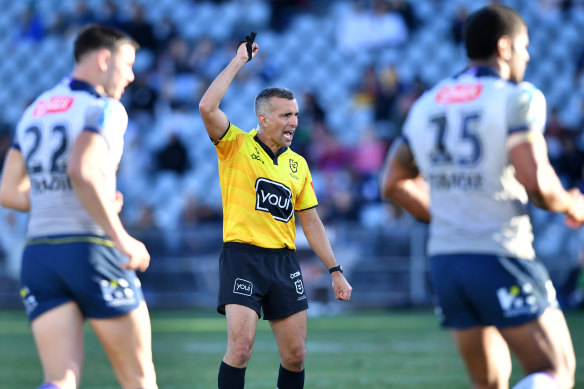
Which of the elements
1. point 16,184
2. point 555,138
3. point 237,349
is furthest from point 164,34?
point 16,184

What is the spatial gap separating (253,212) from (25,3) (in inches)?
748

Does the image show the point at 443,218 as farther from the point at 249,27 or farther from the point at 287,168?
the point at 249,27

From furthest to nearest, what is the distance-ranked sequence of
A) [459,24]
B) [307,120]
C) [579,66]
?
[459,24] < [579,66] < [307,120]

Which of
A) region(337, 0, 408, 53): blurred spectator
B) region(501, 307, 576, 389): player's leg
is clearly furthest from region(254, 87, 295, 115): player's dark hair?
region(337, 0, 408, 53): blurred spectator

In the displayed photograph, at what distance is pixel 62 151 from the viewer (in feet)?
16.1

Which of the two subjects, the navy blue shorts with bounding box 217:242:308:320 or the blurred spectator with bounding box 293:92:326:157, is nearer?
the navy blue shorts with bounding box 217:242:308:320

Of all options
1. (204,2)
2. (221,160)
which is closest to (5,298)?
(204,2)

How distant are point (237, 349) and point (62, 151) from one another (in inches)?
82.2

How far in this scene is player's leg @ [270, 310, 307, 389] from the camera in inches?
262

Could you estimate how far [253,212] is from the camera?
6.75 meters

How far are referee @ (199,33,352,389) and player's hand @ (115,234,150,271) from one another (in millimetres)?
1759

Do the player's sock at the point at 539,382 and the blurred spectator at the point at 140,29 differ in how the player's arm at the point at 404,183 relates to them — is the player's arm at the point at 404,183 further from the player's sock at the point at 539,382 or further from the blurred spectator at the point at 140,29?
the blurred spectator at the point at 140,29

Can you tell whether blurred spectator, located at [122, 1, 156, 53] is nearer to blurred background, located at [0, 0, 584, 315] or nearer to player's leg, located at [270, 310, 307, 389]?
blurred background, located at [0, 0, 584, 315]

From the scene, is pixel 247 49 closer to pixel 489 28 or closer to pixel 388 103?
pixel 489 28
